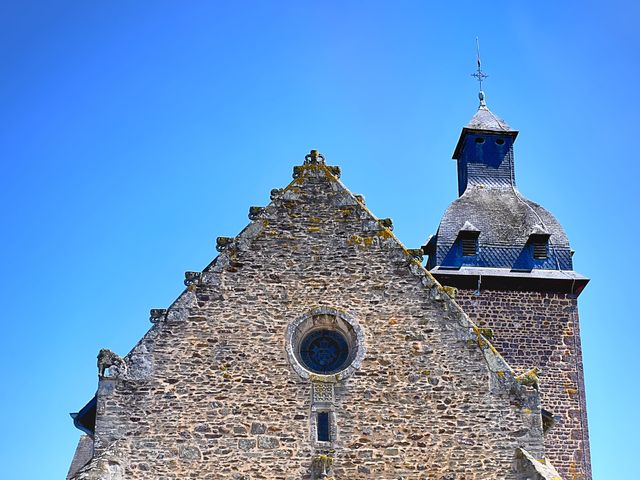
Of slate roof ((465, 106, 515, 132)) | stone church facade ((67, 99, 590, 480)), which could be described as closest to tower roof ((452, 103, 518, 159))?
slate roof ((465, 106, 515, 132))

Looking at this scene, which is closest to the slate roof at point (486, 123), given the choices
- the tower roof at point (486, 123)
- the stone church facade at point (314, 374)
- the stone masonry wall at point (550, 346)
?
the tower roof at point (486, 123)

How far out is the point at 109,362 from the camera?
1533 centimetres

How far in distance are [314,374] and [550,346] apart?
815cm

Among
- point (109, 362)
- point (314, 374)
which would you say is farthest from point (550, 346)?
point (109, 362)

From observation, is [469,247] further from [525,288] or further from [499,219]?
[525,288]

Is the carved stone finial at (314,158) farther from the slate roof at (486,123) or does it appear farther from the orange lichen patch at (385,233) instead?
the slate roof at (486,123)

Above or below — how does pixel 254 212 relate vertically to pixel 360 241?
above

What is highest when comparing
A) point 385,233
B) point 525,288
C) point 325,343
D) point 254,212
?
point 525,288

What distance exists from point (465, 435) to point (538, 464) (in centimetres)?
112

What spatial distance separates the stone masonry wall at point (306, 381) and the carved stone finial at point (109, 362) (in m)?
0.12

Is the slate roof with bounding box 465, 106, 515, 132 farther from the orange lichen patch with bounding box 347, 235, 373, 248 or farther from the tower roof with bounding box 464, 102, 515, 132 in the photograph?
the orange lichen patch with bounding box 347, 235, 373, 248

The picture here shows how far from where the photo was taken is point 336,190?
16734 millimetres

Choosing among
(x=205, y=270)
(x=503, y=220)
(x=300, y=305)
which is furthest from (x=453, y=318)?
(x=503, y=220)

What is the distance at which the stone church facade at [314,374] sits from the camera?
1500 centimetres
